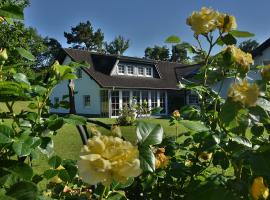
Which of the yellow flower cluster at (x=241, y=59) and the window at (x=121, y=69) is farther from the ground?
the window at (x=121, y=69)

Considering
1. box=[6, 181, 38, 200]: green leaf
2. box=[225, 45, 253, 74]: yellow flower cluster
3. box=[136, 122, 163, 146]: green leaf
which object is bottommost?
box=[6, 181, 38, 200]: green leaf

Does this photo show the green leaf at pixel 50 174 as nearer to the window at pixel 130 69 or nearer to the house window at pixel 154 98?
the window at pixel 130 69

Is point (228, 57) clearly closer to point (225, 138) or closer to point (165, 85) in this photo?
point (225, 138)

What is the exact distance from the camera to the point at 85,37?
54.2 metres

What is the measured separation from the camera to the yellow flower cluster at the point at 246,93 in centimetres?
86

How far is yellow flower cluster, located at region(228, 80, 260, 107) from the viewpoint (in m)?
0.86

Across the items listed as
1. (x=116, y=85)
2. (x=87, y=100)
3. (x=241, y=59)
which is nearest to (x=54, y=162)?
(x=241, y=59)

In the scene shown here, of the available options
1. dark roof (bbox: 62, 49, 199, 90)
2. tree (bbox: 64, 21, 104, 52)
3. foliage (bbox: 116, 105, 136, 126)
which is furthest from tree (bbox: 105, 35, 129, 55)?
foliage (bbox: 116, 105, 136, 126)

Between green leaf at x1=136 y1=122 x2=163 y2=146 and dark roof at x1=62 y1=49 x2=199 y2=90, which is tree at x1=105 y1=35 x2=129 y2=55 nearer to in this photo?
dark roof at x1=62 y1=49 x2=199 y2=90

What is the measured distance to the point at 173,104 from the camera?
26.2 meters

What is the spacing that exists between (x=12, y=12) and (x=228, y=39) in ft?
2.30

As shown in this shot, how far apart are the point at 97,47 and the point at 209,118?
55.1 m

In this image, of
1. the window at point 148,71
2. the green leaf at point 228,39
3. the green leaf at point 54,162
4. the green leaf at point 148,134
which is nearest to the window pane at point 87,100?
the window at point 148,71

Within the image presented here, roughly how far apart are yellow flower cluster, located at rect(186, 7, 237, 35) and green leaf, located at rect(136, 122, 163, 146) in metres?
0.50
